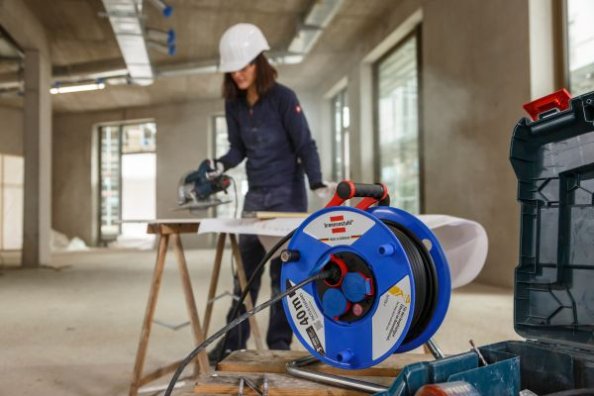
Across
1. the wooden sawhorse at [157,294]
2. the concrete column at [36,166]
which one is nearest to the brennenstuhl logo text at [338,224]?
the wooden sawhorse at [157,294]

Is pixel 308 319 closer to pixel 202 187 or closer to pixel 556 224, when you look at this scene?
pixel 556 224

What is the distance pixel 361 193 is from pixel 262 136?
3.65 ft

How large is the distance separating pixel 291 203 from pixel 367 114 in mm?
5494

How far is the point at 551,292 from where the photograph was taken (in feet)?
3.17

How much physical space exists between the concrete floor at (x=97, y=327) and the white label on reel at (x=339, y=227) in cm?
117

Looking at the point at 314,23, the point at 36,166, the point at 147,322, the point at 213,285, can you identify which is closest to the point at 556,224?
the point at 147,322

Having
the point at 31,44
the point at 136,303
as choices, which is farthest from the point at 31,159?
the point at 136,303

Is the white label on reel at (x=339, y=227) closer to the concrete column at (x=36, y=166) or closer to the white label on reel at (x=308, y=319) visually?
the white label on reel at (x=308, y=319)

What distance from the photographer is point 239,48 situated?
1.97m

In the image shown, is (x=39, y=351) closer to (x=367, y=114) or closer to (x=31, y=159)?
(x=31, y=159)

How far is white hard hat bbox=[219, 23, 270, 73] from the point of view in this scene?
1.97m

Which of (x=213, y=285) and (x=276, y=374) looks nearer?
(x=276, y=374)

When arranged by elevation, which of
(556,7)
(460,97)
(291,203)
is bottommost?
(291,203)

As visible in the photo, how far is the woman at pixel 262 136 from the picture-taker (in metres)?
1.98
